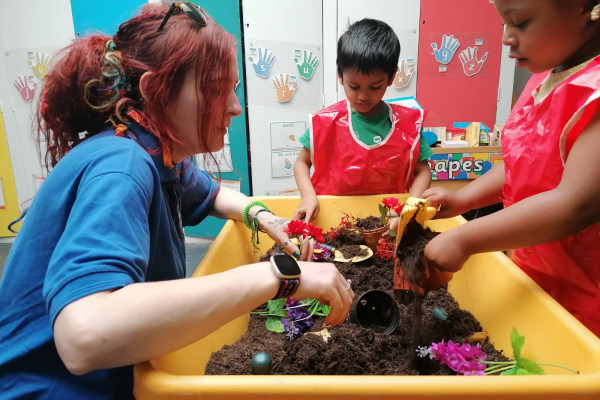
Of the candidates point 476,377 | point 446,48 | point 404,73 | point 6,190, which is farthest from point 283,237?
point 6,190

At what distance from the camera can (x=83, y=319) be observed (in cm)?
44

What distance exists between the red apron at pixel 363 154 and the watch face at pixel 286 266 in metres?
0.82

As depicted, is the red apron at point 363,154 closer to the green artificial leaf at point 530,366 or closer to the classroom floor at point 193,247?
the green artificial leaf at point 530,366

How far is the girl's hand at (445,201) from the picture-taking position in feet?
3.14

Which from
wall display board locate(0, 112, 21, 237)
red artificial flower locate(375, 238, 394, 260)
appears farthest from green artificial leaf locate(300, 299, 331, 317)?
wall display board locate(0, 112, 21, 237)

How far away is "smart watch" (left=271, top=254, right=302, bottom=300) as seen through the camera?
562 millimetres

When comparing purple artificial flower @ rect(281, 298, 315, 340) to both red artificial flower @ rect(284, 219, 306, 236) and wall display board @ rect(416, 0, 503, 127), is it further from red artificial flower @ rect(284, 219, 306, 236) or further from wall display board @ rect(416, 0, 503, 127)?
wall display board @ rect(416, 0, 503, 127)

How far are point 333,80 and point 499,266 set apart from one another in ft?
6.20

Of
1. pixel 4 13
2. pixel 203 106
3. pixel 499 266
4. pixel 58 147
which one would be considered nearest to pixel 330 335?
pixel 499 266

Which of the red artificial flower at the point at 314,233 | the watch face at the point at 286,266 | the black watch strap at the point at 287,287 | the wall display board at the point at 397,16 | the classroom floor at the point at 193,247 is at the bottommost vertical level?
the classroom floor at the point at 193,247

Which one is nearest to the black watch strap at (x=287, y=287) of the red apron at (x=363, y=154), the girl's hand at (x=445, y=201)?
the girl's hand at (x=445, y=201)

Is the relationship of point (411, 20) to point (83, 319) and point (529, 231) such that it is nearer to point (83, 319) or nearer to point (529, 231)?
point (529, 231)

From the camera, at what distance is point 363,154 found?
1361 millimetres

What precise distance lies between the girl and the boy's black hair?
0.53 m
